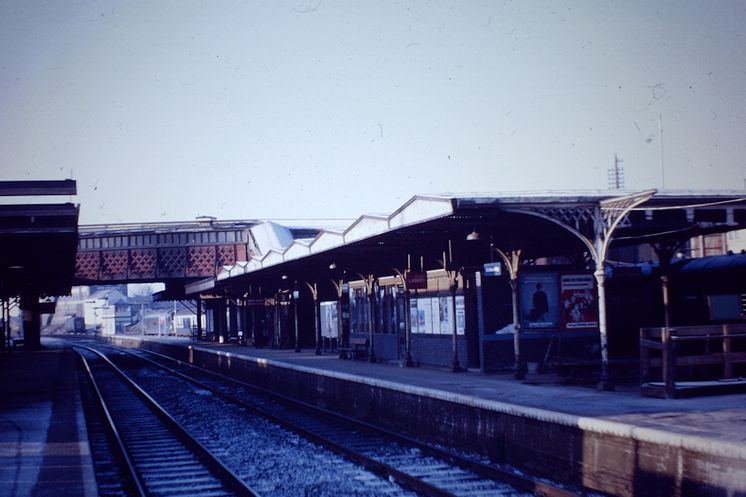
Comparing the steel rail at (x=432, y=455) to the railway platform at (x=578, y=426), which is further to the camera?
the steel rail at (x=432, y=455)

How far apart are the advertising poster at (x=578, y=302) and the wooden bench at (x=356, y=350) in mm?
9867

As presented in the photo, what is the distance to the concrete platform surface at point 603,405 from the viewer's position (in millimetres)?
9523

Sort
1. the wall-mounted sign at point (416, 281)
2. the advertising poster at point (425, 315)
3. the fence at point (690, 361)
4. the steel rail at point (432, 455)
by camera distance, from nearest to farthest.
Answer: the steel rail at point (432, 455) < the fence at point (690, 361) < the wall-mounted sign at point (416, 281) < the advertising poster at point (425, 315)

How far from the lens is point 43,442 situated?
13.0 meters

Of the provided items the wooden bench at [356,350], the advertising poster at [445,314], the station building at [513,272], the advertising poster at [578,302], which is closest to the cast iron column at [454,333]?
the station building at [513,272]

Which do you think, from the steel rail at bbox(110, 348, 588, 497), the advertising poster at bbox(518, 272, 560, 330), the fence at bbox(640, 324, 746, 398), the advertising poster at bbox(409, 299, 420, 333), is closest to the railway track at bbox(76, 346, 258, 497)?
the steel rail at bbox(110, 348, 588, 497)

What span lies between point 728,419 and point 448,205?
18.5 ft

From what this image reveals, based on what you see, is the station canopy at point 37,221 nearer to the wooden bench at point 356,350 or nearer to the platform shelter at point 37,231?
the platform shelter at point 37,231

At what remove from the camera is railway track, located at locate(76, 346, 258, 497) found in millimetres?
11297

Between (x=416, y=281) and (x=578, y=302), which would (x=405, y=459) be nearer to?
(x=578, y=302)

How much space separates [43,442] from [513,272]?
9.44m

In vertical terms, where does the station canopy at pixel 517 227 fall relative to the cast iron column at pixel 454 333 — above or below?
above

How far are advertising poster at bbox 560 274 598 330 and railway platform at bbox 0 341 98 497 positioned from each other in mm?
10039

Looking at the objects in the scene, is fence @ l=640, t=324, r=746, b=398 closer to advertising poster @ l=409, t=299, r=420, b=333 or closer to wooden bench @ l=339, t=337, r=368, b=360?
advertising poster @ l=409, t=299, r=420, b=333
